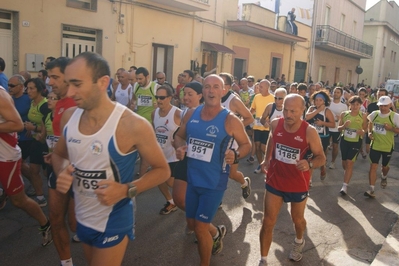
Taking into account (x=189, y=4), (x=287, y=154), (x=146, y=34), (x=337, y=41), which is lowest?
(x=287, y=154)

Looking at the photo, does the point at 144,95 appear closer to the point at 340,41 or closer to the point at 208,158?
the point at 208,158

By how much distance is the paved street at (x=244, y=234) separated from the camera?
4367mm

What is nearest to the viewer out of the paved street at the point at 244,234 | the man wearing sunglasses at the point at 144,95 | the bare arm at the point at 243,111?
the paved street at the point at 244,234

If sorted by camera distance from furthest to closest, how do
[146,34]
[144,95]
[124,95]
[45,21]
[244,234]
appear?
[146,34], [45,21], [124,95], [144,95], [244,234]

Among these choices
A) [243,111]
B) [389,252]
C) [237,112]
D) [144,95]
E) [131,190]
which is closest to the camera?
[131,190]

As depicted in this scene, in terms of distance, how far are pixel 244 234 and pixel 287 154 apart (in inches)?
57.8

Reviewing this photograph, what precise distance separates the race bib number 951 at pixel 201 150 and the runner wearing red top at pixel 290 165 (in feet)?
2.88

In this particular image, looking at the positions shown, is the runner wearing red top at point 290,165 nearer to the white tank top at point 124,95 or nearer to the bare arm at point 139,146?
the bare arm at point 139,146

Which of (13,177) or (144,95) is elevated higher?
(144,95)

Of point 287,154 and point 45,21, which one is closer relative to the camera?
point 287,154

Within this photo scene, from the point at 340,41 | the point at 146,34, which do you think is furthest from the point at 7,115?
the point at 340,41

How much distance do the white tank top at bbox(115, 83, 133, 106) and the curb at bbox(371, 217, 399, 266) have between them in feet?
17.8

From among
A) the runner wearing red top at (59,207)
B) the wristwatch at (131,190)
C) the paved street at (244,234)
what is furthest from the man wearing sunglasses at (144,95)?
the wristwatch at (131,190)

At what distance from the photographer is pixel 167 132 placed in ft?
18.5
